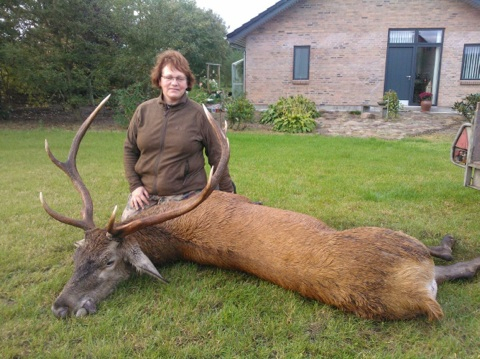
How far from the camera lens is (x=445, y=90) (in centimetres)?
1741

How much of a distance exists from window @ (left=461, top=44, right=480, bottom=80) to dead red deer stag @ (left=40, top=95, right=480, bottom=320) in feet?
53.7

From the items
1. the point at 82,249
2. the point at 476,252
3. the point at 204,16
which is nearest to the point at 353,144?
the point at 476,252

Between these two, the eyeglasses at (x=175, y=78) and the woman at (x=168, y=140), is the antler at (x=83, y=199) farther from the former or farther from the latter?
the eyeglasses at (x=175, y=78)

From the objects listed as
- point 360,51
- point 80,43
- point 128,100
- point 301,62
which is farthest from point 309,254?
point 360,51

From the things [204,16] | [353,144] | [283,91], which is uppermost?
[204,16]

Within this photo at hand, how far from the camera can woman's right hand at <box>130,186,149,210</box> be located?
3814 millimetres

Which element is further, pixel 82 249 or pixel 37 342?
pixel 82 249

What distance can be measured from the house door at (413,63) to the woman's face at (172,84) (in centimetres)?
1611

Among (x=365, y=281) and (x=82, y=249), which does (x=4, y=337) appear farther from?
(x=365, y=281)

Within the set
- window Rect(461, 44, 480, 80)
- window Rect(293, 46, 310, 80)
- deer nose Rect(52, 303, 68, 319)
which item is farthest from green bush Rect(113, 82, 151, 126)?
window Rect(461, 44, 480, 80)

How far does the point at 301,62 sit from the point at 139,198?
15.6 metres

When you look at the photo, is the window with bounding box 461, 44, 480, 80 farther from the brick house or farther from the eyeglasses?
the eyeglasses

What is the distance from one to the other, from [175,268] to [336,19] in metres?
16.5

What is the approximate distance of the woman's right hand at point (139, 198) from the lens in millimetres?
3814
